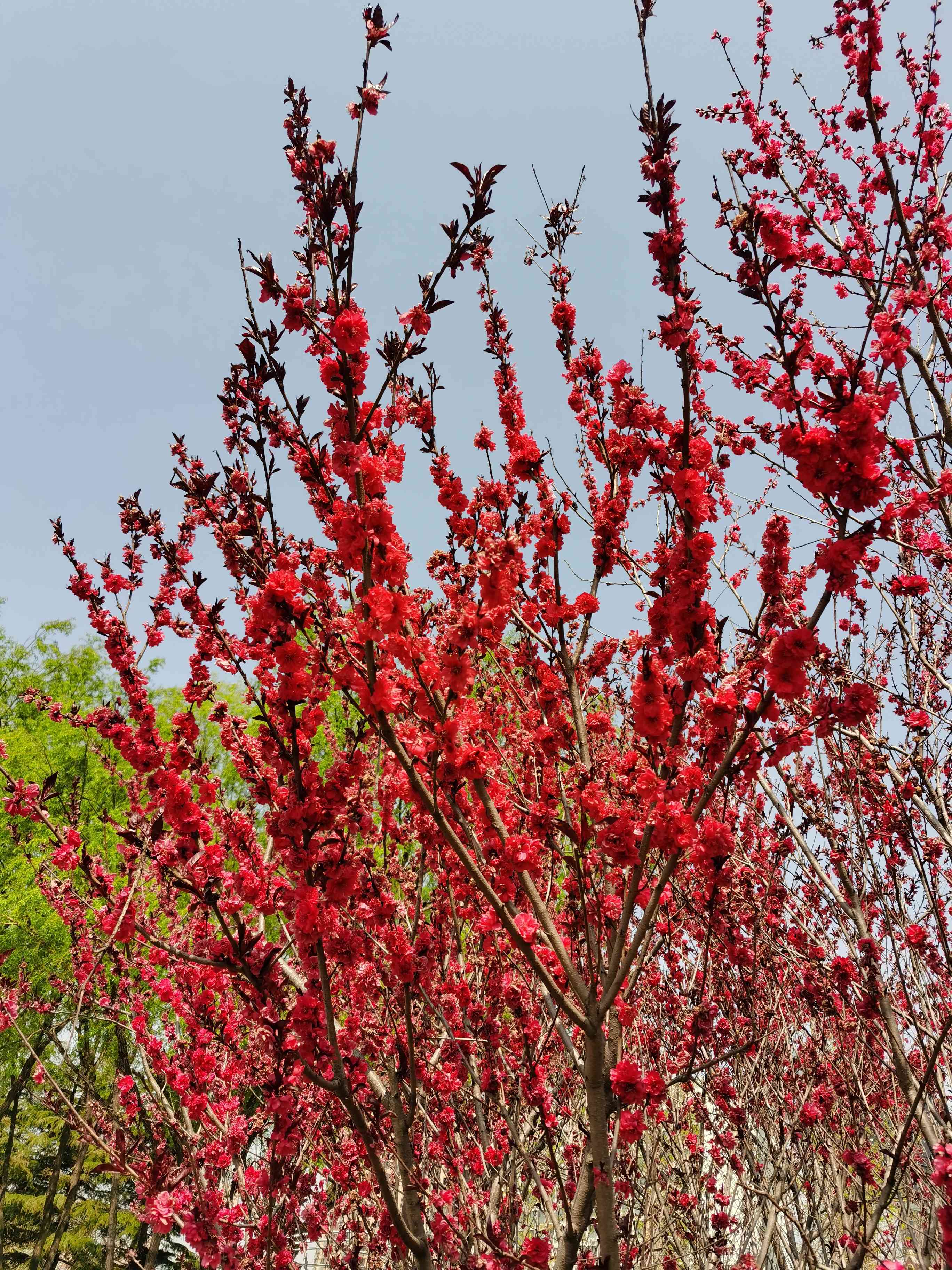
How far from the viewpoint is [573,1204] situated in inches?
119

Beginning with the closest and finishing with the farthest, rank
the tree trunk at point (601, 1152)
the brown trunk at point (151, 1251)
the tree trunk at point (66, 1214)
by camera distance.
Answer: the tree trunk at point (601, 1152), the brown trunk at point (151, 1251), the tree trunk at point (66, 1214)

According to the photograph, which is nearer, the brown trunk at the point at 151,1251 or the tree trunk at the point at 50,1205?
the brown trunk at the point at 151,1251

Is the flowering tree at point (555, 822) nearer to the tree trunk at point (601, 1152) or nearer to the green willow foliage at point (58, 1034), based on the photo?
the tree trunk at point (601, 1152)

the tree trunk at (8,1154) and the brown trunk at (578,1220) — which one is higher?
the brown trunk at (578,1220)

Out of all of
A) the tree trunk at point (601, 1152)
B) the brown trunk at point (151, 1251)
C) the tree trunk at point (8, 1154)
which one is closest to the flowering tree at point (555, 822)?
the tree trunk at point (601, 1152)

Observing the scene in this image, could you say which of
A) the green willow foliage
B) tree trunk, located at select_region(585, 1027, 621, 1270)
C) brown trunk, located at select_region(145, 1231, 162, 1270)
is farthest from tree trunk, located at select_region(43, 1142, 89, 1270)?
tree trunk, located at select_region(585, 1027, 621, 1270)

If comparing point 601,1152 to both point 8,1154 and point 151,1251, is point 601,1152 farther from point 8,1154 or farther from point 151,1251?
point 8,1154

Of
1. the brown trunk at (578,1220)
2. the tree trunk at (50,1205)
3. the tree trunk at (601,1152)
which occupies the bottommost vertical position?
the tree trunk at (50,1205)

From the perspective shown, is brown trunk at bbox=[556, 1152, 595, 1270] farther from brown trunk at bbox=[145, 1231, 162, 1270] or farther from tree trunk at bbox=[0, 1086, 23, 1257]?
tree trunk at bbox=[0, 1086, 23, 1257]

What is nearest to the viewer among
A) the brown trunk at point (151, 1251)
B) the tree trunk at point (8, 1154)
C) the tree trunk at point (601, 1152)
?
the tree trunk at point (601, 1152)

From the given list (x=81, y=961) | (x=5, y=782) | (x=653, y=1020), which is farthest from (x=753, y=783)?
(x=81, y=961)

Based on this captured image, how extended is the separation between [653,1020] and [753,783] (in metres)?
2.71

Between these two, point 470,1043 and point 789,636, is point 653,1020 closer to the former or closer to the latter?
point 470,1043

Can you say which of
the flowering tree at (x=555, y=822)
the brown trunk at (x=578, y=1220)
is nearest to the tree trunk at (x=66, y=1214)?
the flowering tree at (x=555, y=822)
